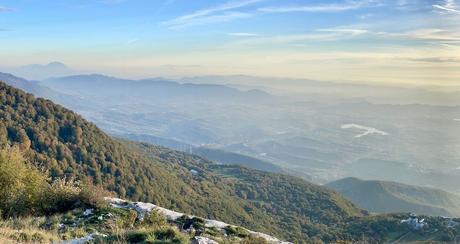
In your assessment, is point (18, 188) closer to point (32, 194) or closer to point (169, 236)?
point (32, 194)

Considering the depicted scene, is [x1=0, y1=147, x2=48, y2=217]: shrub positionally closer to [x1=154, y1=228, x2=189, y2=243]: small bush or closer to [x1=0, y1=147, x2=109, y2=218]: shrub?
[x1=0, y1=147, x2=109, y2=218]: shrub

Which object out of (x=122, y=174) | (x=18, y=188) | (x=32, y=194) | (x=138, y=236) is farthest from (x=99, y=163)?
(x=138, y=236)

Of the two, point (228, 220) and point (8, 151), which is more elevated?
point (8, 151)

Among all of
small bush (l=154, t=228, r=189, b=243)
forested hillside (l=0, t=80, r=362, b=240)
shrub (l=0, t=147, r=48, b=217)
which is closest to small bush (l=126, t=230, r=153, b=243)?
small bush (l=154, t=228, r=189, b=243)

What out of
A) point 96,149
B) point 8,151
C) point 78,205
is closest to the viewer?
point 78,205

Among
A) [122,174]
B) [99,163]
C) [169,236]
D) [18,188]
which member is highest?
[169,236]

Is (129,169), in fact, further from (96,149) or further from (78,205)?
(78,205)

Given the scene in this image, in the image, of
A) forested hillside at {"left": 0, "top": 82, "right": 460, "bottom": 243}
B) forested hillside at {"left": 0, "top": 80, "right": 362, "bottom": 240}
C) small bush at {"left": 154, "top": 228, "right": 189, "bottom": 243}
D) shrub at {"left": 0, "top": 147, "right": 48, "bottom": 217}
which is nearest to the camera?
small bush at {"left": 154, "top": 228, "right": 189, "bottom": 243}

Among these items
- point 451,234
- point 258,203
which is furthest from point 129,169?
point 451,234

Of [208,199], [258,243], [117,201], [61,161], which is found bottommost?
[208,199]

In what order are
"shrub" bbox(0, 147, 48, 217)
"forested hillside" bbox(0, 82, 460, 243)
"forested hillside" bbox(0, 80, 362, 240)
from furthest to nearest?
"forested hillside" bbox(0, 82, 460, 243) < "forested hillside" bbox(0, 80, 362, 240) < "shrub" bbox(0, 147, 48, 217)

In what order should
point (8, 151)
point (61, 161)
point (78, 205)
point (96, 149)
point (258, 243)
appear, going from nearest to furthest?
1. point (258, 243)
2. point (78, 205)
3. point (8, 151)
4. point (61, 161)
5. point (96, 149)
